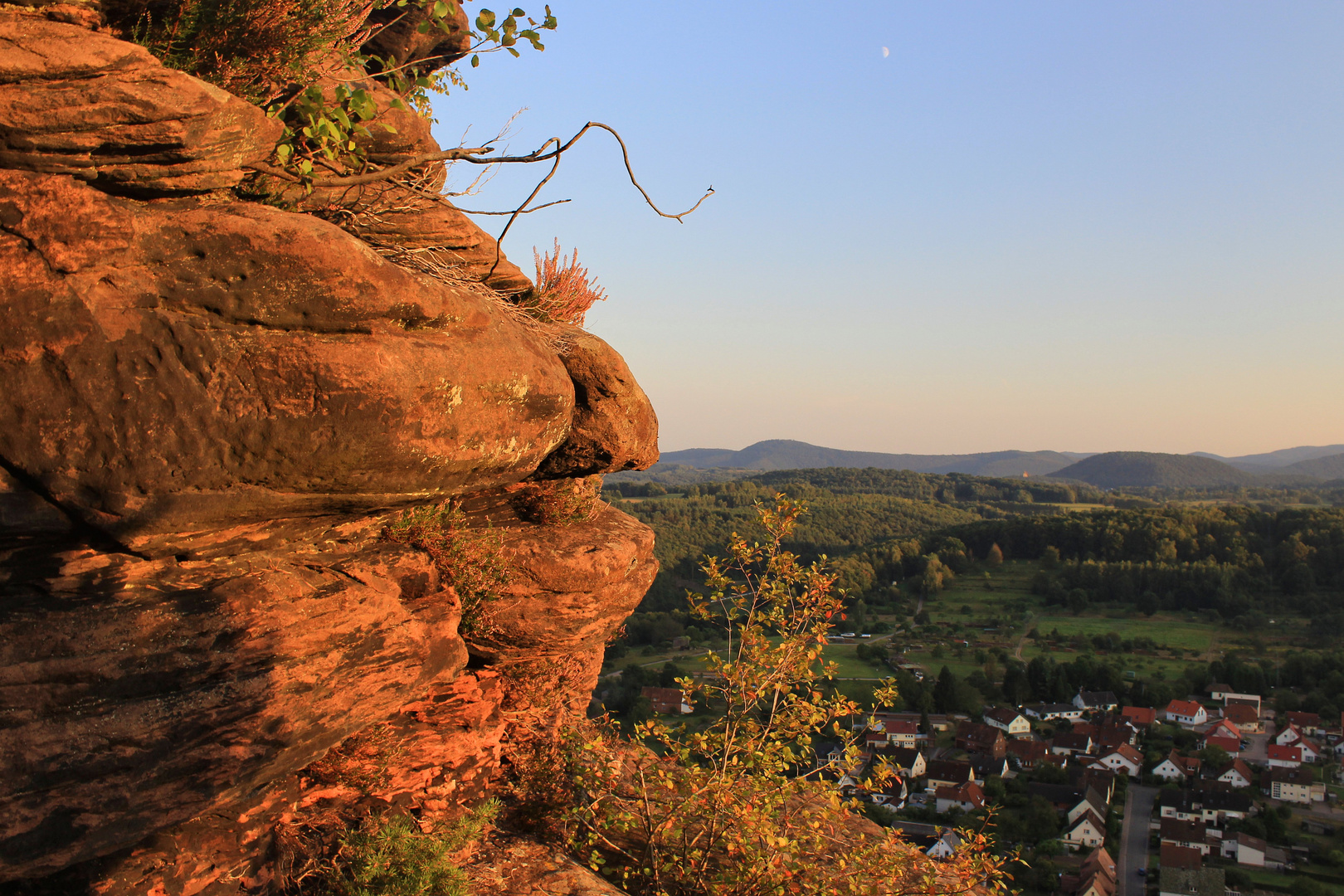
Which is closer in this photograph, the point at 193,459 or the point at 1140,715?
the point at 193,459

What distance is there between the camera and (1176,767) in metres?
58.5

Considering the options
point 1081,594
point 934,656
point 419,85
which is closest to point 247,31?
point 419,85

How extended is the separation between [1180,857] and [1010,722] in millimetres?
25471

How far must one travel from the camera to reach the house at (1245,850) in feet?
145

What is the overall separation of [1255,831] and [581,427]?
198ft

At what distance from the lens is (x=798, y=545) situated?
116 meters

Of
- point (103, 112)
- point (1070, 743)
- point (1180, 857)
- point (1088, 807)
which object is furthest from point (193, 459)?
point (1070, 743)

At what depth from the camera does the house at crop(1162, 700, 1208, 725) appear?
227ft

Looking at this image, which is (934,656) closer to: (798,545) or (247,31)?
(798,545)

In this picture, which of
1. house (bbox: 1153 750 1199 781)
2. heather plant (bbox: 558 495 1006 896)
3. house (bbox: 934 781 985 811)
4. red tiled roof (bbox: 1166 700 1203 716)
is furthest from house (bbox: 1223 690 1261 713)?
heather plant (bbox: 558 495 1006 896)

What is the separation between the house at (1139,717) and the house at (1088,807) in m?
23.4

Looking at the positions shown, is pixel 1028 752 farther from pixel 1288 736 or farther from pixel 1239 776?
pixel 1288 736

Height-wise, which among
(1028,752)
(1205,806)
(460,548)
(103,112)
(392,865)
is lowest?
(1205,806)

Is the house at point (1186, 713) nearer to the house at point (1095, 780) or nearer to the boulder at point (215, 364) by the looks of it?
the house at point (1095, 780)
